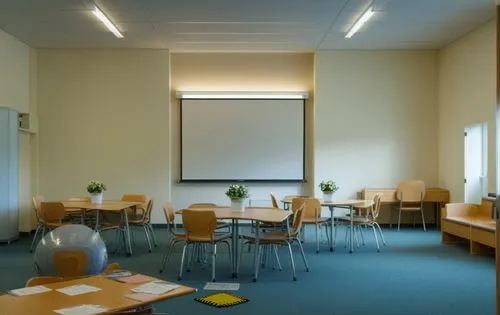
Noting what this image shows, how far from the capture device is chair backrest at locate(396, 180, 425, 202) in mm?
9844

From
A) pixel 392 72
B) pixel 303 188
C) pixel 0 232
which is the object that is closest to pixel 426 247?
pixel 303 188

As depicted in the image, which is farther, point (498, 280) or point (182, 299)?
point (182, 299)

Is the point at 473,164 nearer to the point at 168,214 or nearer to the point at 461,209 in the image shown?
the point at 461,209

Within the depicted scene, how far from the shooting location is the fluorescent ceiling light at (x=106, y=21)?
7.64 meters

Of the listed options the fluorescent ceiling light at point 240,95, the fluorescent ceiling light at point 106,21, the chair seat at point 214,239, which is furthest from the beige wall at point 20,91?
the chair seat at point 214,239

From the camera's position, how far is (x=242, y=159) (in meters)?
10.5

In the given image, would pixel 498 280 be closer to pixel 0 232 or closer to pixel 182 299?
pixel 182 299

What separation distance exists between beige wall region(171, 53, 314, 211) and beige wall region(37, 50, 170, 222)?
0.51 metres

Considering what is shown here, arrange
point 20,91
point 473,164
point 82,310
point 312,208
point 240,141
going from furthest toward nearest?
point 240,141 → point 20,91 → point 473,164 → point 312,208 → point 82,310

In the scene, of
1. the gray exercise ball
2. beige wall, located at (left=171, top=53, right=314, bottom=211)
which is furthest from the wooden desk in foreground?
the gray exercise ball

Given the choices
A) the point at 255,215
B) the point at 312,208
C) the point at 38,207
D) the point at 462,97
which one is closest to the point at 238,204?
the point at 255,215

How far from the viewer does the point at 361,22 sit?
8.21m

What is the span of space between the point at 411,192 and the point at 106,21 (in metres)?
6.52

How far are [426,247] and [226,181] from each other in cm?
435
